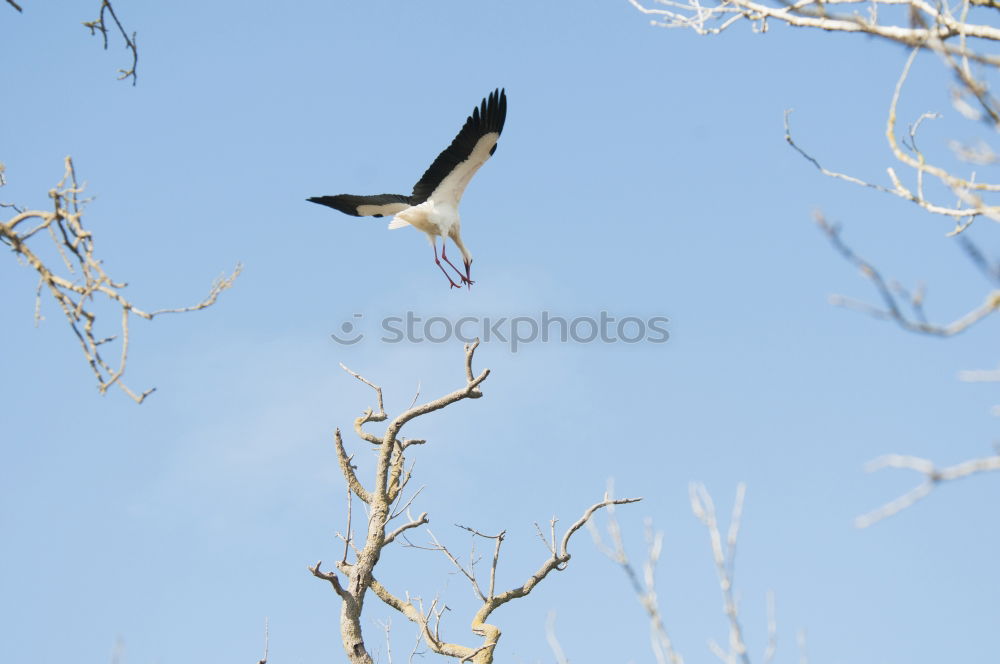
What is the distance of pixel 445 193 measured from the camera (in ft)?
27.6

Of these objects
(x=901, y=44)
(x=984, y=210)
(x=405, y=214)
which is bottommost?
Answer: (x=984, y=210)

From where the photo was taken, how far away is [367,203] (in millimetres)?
7941

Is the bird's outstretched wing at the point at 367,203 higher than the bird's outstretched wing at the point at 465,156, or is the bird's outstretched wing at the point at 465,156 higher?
the bird's outstretched wing at the point at 465,156

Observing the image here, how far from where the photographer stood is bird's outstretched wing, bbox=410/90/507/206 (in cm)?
801

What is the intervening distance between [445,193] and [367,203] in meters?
0.76

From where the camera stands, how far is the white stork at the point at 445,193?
800 cm

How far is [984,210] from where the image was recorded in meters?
2.00

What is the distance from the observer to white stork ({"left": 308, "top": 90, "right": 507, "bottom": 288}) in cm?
800

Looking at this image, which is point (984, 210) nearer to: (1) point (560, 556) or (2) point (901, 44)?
(2) point (901, 44)

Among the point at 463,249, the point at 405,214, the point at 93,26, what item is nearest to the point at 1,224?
the point at 93,26

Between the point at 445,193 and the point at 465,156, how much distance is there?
Answer: 0.40m

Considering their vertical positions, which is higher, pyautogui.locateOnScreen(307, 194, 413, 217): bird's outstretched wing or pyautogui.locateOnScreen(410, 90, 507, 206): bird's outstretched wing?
pyautogui.locateOnScreen(410, 90, 507, 206): bird's outstretched wing

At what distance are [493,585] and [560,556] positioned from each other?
0.42 m

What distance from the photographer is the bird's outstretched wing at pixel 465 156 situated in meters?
8.01
